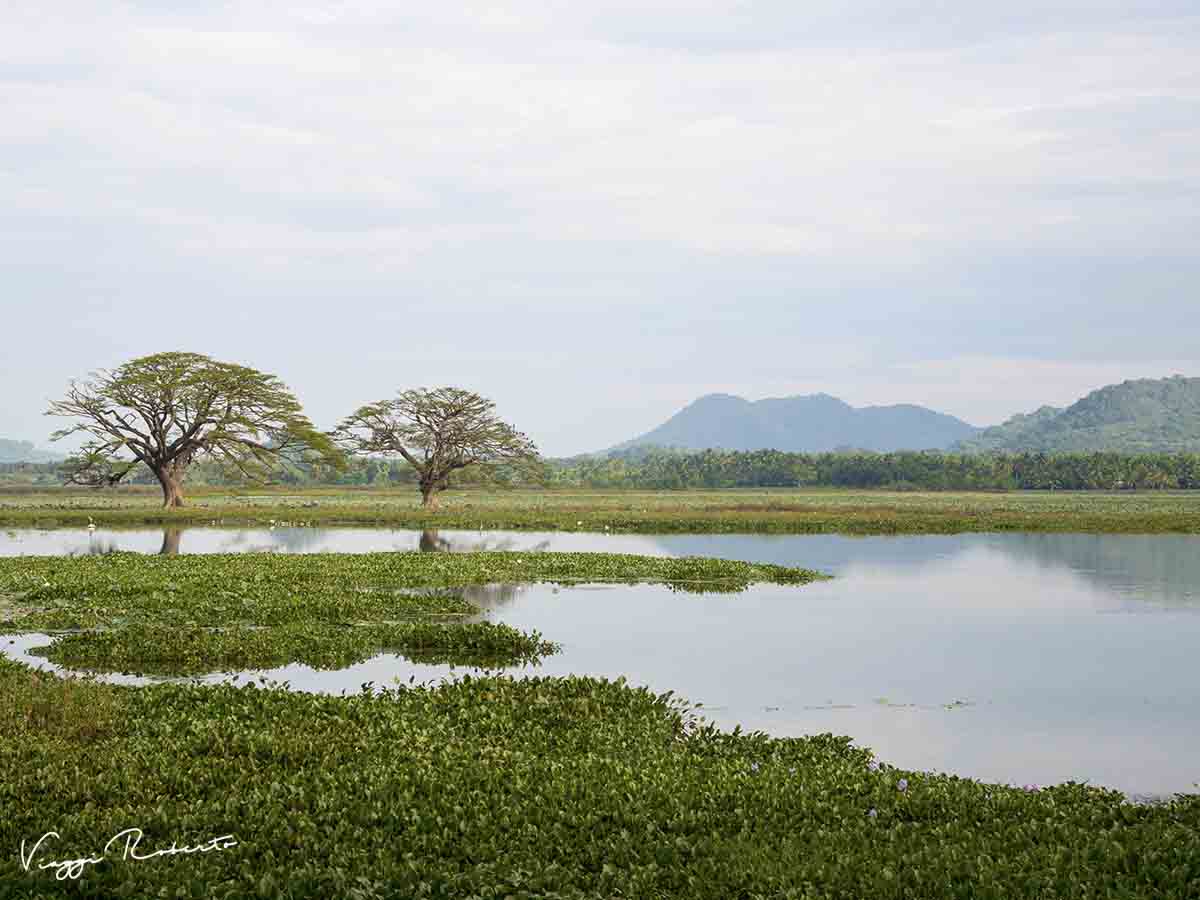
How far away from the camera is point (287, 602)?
93.6 ft

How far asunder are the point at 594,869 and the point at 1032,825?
4.23 metres

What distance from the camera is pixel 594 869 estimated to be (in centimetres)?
1016

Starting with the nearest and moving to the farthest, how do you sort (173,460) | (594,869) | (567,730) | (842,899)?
(842,899) < (594,869) < (567,730) < (173,460)

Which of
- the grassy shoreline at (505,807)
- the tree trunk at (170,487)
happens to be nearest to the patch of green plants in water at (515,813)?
the grassy shoreline at (505,807)

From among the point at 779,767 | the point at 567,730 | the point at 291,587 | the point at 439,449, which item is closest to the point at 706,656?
the point at 567,730

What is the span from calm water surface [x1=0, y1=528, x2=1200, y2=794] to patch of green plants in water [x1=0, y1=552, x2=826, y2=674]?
45.8 inches

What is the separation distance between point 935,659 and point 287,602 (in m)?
15.2

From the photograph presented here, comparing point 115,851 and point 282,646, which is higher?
→ point 115,851

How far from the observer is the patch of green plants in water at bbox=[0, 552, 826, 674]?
22.5m

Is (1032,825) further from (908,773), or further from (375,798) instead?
(375,798)

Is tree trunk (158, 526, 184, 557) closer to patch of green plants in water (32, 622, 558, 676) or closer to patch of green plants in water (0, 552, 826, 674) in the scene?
patch of green plants in water (0, 552, 826, 674)

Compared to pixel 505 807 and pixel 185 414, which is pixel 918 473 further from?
pixel 505 807

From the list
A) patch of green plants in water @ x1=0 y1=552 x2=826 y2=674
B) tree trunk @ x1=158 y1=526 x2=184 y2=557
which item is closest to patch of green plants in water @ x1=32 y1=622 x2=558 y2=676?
patch of green plants in water @ x1=0 y1=552 x2=826 y2=674

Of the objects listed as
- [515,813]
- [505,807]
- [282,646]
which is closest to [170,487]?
[282,646]
